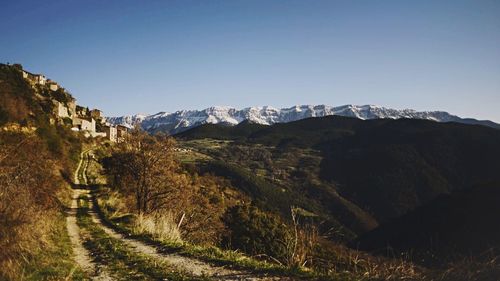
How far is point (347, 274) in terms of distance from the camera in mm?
Answer: 9320

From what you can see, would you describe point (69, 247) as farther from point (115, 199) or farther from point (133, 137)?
point (115, 199)

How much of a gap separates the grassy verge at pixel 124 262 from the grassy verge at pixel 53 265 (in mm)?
928

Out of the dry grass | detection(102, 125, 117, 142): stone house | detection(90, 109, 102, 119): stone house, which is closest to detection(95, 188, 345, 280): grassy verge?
the dry grass

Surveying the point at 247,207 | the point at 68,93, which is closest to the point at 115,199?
the point at 247,207

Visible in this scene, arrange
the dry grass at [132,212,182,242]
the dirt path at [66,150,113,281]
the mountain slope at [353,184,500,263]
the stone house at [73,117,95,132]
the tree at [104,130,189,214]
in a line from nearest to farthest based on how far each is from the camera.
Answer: the dirt path at [66,150,113,281]
the dry grass at [132,212,182,242]
the tree at [104,130,189,214]
the stone house at [73,117,95,132]
the mountain slope at [353,184,500,263]

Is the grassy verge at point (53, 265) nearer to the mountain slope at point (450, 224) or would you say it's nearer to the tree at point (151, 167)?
the tree at point (151, 167)

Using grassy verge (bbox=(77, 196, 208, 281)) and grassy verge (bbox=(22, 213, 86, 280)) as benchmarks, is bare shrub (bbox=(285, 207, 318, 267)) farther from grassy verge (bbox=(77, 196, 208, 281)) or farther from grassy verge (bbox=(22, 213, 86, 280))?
grassy verge (bbox=(22, 213, 86, 280))

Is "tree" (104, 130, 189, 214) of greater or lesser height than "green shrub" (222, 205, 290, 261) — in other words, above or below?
above

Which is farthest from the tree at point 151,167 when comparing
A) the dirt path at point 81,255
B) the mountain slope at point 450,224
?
the mountain slope at point 450,224

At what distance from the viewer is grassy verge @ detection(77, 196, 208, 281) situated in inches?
398

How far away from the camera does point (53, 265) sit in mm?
11148

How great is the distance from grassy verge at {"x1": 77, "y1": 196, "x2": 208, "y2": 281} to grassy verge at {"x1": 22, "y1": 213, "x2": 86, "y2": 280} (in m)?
0.93

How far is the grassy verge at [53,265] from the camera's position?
975 centimetres

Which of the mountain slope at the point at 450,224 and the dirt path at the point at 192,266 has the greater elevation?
the dirt path at the point at 192,266
